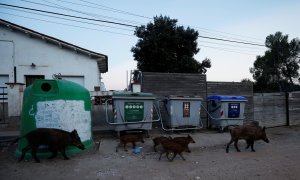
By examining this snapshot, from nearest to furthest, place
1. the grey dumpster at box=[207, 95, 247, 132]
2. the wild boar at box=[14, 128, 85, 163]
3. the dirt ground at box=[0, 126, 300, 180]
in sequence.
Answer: the dirt ground at box=[0, 126, 300, 180]
the wild boar at box=[14, 128, 85, 163]
the grey dumpster at box=[207, 95, 247, 132]

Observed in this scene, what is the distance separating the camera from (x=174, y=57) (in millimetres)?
24609

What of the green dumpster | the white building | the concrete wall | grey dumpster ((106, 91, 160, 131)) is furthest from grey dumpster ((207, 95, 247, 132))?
the white building

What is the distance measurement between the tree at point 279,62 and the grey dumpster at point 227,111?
42153 mm

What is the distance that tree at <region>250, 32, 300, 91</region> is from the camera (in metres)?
48.1

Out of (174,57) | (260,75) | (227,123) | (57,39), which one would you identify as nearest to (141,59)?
(174,57)

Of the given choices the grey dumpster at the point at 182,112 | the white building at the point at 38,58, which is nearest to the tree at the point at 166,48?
the white building at the point at 38,58

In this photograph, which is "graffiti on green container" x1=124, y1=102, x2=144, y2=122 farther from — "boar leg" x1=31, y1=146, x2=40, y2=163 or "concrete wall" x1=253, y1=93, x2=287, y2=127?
"concrete wall" x1=253, y1=93, x2=287, y2=127

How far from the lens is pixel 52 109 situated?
6027mm

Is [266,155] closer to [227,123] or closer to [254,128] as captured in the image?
[254,128]

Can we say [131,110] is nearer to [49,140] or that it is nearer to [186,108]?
[186,108]

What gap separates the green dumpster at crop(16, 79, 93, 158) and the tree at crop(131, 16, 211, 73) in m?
17.9

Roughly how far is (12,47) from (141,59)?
13022mm

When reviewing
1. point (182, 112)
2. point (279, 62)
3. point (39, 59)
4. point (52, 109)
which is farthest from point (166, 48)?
point (279, 62)

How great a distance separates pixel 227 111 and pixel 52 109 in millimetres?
6526
